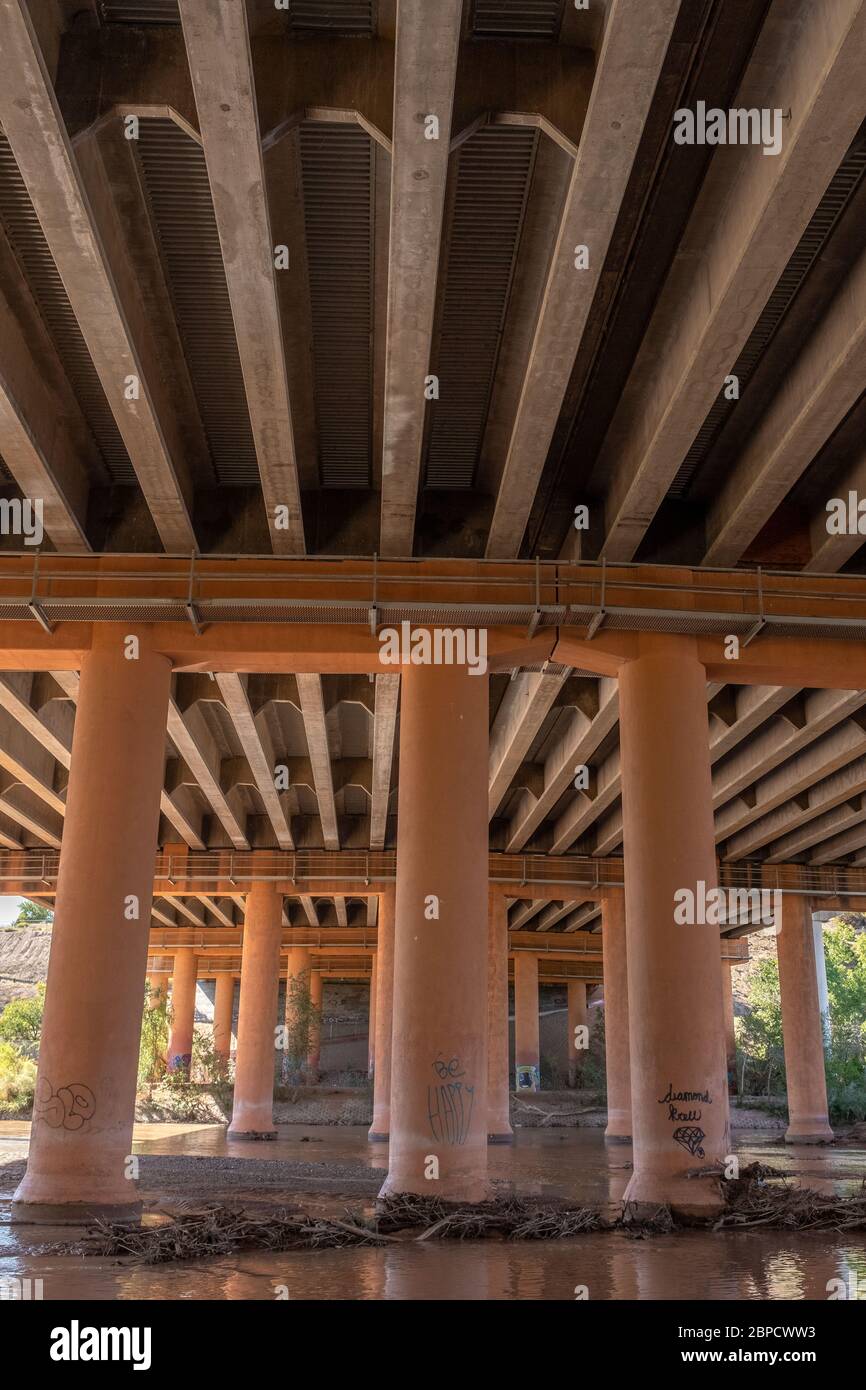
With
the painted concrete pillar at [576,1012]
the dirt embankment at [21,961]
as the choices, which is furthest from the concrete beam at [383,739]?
the dirt embankment at [21,961]

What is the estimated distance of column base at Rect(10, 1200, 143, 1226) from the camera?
41.7 ft

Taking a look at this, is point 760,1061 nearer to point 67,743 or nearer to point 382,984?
point 382,984

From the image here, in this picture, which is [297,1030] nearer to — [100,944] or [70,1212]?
[100,944]

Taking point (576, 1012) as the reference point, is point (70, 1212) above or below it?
below

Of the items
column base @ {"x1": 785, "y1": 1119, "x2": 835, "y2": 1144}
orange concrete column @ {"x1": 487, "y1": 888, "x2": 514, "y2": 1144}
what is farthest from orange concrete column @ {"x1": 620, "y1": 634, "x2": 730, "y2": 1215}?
column base @ {"x1": 785, "y1": 1119, "x2": 835, "y2": 1144}

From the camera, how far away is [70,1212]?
1295 centimetres

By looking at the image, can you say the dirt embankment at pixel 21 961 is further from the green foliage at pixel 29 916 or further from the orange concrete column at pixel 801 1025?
A: the orange concrete column at pixel 801 1025

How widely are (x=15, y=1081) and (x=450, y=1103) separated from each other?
117ft

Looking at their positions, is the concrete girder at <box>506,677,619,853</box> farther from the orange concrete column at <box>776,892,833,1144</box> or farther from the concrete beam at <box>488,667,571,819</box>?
the orange concrete column at <box>776,892,833,1144</box>

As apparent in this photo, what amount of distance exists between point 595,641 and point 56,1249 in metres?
9.71

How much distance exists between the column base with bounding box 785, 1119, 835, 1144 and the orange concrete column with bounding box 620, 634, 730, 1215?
1996cm

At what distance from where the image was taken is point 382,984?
34.2 metres

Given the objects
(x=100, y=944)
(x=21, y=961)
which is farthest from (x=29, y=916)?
(x=100, y=944)

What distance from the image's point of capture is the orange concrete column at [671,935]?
44.9 feet
